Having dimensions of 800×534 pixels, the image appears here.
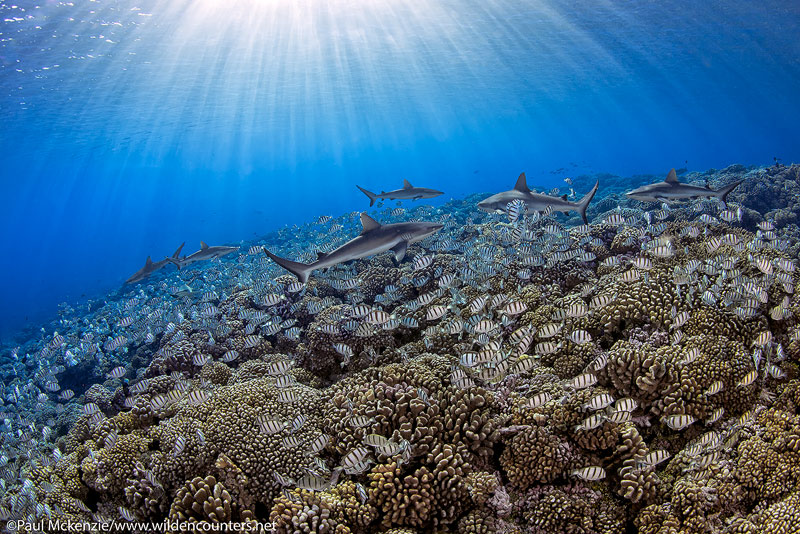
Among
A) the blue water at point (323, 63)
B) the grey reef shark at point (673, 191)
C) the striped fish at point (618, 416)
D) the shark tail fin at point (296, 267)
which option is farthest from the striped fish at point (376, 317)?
the blue water at point (323, 63)

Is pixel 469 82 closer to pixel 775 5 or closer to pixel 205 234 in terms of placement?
pixel 775 5

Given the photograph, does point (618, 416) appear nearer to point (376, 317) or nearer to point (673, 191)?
point (376, 317)

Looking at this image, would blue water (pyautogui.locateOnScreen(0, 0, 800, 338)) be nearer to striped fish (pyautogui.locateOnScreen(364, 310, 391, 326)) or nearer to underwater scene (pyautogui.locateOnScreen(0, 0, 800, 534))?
underwater scene (pyautogui.locateOnScreen(0, 0, 800, 534))

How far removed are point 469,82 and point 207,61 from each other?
31394 mm

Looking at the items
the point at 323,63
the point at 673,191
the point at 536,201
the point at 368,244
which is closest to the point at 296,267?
the point at 368,244

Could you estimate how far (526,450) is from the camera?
4.16 meters

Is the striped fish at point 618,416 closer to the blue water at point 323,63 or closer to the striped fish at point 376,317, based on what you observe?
the striped fish at point 376,317

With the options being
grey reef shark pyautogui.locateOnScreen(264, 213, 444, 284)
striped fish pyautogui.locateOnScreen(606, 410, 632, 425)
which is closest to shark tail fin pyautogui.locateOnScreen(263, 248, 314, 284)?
grey reef shark pyautogui.locateOnScreen(264, 213, 444, 284)

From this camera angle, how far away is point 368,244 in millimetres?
7734

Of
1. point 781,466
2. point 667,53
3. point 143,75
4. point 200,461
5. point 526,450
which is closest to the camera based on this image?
Result: point 781,466

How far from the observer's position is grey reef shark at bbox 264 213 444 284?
23.5 feet

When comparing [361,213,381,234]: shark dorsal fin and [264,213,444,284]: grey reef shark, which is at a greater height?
[361,213,381,234]: shark dorsal fin

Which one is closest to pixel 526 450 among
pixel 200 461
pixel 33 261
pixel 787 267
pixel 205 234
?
pixel 200 461

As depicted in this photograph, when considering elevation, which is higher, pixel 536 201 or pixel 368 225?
pixel 368 225
